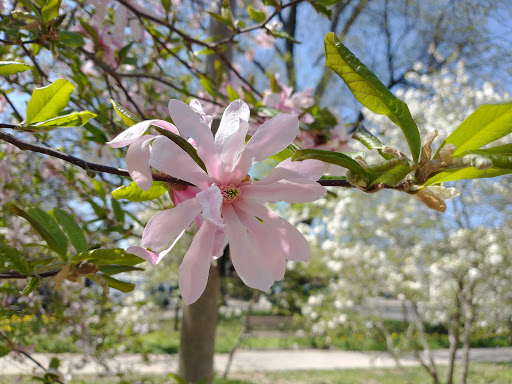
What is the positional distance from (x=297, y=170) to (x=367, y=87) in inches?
4.3

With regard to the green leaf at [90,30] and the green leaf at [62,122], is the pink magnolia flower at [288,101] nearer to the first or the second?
the green leaf at [90,30]

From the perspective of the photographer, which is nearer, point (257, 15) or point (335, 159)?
point (335, 159)

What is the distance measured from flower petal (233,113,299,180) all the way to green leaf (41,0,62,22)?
0.47 meters

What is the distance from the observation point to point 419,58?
779 centimetres

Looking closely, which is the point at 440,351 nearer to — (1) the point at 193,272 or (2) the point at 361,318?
(2) the point at 361,318

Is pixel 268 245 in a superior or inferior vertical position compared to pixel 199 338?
superior

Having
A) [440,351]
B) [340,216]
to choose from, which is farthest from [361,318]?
[440,351]

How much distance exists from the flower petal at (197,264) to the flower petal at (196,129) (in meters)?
0.06

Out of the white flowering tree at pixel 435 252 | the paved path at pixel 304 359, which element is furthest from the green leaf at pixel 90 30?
the paved path at pixel 304 359

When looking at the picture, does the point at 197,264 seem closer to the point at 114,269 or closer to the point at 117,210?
the point at 114,269

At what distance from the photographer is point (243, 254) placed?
420 mm

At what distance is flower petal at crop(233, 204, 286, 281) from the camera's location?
0.43m

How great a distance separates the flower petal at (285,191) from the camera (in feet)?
1.35

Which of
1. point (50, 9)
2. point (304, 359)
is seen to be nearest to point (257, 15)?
point (50, 9)
